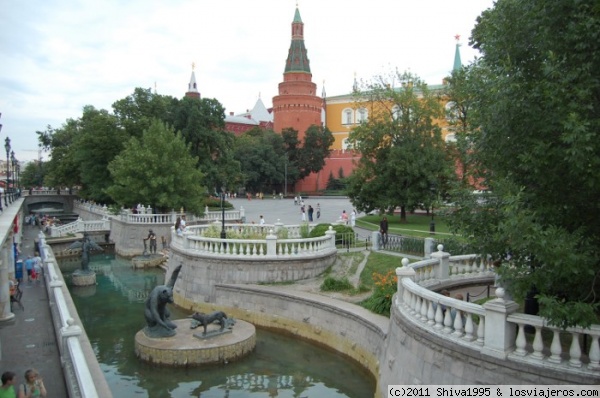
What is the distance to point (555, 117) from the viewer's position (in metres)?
6.34

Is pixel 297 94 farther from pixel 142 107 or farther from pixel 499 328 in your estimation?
pixel 499 328

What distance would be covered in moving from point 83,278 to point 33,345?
13534mm

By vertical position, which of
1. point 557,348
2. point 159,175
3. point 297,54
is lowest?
point 557,348

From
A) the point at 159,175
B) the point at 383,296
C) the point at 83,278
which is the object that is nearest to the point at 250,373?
the point at 383,296

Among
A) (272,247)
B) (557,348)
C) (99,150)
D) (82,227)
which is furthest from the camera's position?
(99,150)

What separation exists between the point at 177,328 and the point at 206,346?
5.57 feet

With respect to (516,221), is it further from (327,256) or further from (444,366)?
(327,256)

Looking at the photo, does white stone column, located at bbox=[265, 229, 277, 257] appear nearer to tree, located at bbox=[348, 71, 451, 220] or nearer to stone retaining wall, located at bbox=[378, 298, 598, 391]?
stone retaining wall, located at bbox=[378, 298, 598, 391]

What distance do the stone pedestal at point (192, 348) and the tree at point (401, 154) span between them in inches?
658

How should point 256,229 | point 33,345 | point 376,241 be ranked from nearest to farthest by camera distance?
point 33,345
point 376,241
point 256,229

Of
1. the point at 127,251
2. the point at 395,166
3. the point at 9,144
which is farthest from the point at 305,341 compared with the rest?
the point at 9,144

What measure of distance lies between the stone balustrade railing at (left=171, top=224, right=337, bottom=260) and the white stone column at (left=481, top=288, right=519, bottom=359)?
10.9 m

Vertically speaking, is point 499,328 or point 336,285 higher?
point 499,328

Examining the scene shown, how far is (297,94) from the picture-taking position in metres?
82.8
